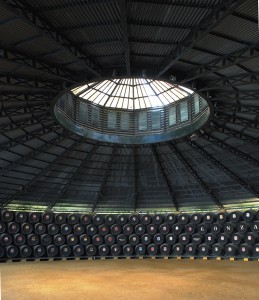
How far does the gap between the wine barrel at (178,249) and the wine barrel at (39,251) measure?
1049 cm

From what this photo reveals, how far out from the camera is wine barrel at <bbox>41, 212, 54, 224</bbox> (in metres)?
29.4

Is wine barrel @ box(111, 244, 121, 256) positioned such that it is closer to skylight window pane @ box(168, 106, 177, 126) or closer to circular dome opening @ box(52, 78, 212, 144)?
circular dome opening @ box(52, 78, 212, 144)

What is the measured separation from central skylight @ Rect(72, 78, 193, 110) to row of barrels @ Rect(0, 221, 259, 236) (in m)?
11.7

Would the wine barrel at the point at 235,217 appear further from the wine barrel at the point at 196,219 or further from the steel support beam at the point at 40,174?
the steel support beam at the point at 40,174

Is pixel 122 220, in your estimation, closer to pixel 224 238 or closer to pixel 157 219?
pixel 157 219

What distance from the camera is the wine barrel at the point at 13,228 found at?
2809cm

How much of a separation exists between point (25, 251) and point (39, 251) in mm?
1076

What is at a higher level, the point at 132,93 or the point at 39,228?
the point at 132,93

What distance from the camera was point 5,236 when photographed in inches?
1094

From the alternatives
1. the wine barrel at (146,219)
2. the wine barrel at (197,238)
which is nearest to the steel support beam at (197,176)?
the wine barrel at (197,238)

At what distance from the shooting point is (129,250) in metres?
29.9

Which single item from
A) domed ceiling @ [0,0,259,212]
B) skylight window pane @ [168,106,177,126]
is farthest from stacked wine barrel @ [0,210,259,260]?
skylight window pane @ [168,106,177,126]

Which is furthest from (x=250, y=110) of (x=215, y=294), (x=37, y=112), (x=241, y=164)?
(x=37, y=112)

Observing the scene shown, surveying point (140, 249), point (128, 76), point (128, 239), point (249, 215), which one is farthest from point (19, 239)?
point (128, 76)
